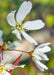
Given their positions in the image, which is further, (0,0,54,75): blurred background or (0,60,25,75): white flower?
(0,0,54,75): blurred background

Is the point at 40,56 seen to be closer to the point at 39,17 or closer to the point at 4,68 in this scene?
the point at 4,68

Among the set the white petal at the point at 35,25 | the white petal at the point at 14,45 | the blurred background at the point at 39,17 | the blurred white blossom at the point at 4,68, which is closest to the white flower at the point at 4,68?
the blurred white blossom at the point at 4,68

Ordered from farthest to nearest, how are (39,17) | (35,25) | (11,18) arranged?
(39,17) → (35,25) → (11,18)

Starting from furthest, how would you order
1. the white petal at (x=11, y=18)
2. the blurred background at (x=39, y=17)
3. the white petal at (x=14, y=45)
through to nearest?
the blurred background at (x=39, y=17), the white petal at (x=14, y=45), the white petal at (x=11, y=18)

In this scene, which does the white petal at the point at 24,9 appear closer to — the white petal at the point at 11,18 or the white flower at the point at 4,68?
the white petal at the point at 11,18

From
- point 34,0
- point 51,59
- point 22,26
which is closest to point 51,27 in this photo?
point 34,0

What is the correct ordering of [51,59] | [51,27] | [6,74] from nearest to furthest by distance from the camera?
[6,74]
[51,59]
[51,27]

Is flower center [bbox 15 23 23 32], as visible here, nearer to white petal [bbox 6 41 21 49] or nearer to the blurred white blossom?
white petal [bbox 6 41 21 49]

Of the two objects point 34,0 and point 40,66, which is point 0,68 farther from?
point 34,0

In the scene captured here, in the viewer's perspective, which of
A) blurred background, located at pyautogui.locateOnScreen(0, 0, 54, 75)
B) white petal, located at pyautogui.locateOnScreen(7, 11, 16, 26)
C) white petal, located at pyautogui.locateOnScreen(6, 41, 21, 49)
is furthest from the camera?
blurred background, located at pyautogui.locateOnScreen(0, 0, 54, 75)

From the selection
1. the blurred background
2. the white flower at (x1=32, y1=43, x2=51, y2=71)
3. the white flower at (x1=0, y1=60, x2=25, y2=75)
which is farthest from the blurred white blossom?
the blurred background

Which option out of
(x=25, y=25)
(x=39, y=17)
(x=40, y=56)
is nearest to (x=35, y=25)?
(x=25, y=25)
